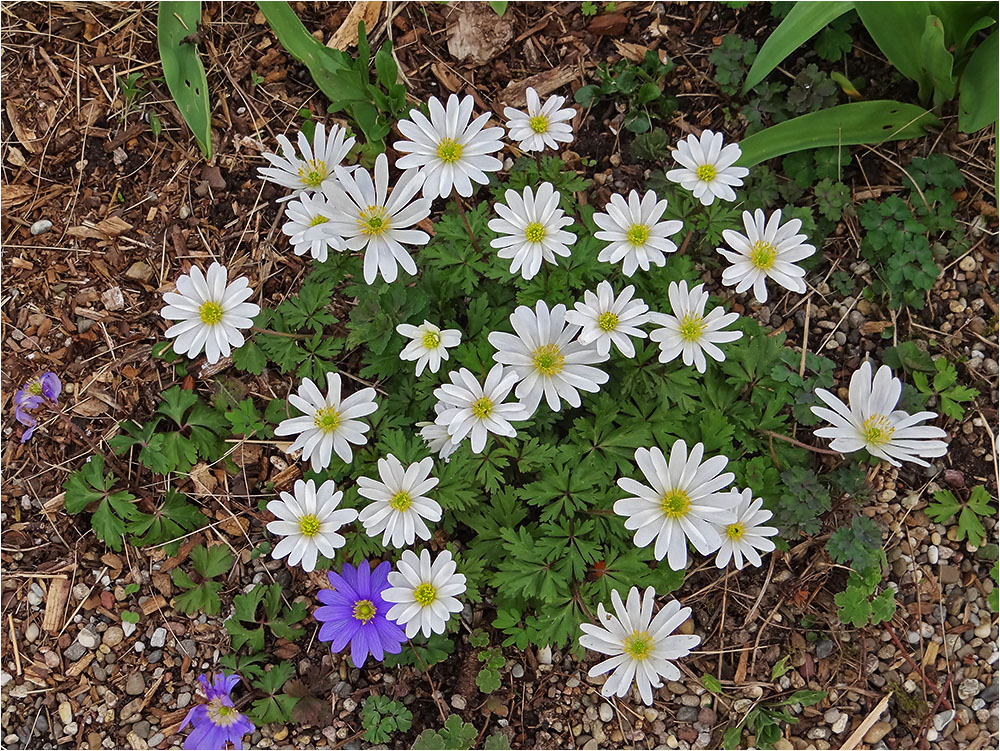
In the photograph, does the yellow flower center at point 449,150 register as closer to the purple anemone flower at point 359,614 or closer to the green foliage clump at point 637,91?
the green foliage clump at point 637,91

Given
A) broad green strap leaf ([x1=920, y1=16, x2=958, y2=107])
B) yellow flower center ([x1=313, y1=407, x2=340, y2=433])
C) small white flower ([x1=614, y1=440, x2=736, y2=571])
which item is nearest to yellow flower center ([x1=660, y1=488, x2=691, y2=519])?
small white flower ([x1=614, y1=440, x2=736, y2=571])

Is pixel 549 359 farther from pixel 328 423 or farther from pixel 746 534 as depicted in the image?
pixel 746 534

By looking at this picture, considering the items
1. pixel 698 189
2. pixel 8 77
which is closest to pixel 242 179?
pixel 8 77

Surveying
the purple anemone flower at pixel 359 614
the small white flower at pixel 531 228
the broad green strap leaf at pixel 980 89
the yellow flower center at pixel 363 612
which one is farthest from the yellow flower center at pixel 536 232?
the broad green strap leaf at pixel 980 89

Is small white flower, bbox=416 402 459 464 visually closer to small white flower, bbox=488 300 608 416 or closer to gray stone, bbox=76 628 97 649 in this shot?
small white flower, bbox=488 300 608 416

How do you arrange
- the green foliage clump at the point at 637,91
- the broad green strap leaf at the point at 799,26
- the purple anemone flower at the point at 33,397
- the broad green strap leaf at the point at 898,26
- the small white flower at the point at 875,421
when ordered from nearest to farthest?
the small white flower at the point at 875,421, the broad green strap leaf at the point at 799,26, the broad green strap leaf at the point at 898,26, the purple anemone flower at the point at 33,397, the green foliage clump at the point at 637,91

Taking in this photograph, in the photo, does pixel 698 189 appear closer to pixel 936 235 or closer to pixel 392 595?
pixel 936 235
